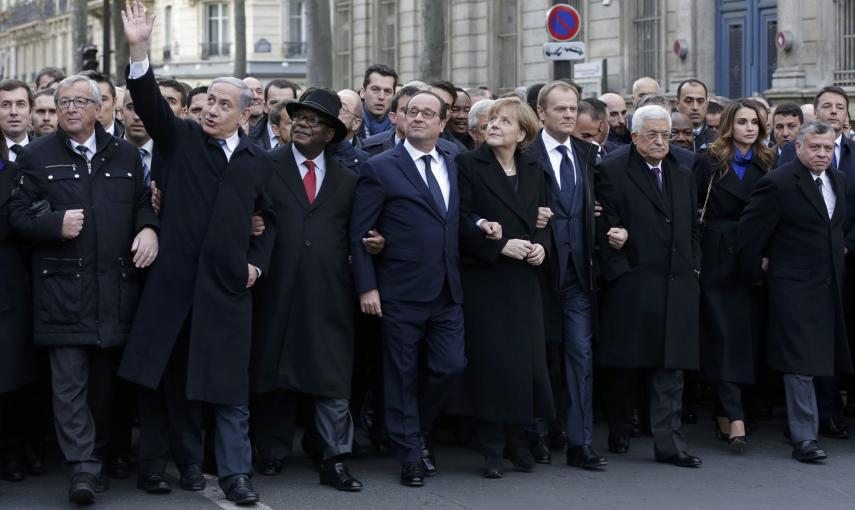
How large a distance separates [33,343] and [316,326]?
159cm

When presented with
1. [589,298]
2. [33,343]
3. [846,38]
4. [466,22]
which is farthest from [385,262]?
[466,22]

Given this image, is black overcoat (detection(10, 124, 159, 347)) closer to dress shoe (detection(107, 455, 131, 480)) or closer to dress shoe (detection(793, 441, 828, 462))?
dress shoe (detection(107, 455, 131, 480))

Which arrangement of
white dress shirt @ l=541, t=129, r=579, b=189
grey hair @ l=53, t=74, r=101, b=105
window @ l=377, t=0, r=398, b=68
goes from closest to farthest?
grey hair @ l=53, t=74, r=101, b=105
white dress shirt @ l=541, t=129, r=579, b=189
window @ l=377, t=0, r=398, b=68

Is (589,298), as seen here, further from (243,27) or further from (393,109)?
(243,27)

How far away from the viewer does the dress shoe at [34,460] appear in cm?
963

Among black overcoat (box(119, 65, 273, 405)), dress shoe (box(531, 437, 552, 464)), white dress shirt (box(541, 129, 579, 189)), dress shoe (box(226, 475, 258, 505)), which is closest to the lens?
dress shoe (box(226, 475, 258, 505))

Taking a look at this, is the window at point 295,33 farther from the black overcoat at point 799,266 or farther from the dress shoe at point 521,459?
the dress shoe at point 521,459

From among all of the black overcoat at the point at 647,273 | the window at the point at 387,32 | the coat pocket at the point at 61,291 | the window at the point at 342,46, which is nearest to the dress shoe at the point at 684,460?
the black overcoat at the point at 647,273

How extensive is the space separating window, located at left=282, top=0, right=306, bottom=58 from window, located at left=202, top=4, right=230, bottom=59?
2743 mm

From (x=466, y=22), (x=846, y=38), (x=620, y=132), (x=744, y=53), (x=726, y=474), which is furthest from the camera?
(x=466, y=22)

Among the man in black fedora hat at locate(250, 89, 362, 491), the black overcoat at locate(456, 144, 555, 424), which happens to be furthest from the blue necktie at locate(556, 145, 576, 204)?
the man in black fedora hat at locate(250, 89, 362, 491)

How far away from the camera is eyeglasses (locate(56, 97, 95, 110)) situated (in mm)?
8984

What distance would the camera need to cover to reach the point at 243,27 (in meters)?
45.5

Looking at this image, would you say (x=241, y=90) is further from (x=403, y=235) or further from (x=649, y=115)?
(x=649, y=115)
